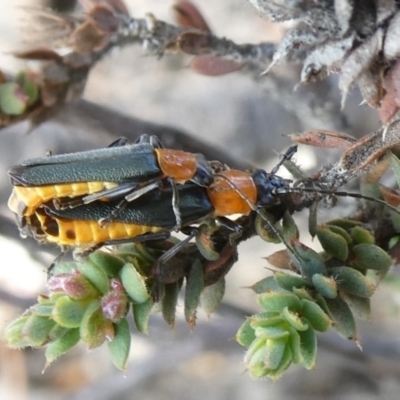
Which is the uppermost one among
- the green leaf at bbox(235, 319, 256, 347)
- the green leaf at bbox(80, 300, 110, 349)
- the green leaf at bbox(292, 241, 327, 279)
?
the green leaf at bbox(292, 241, 327, 279)

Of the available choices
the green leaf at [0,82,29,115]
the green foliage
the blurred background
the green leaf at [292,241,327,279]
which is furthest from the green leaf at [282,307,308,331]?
the blurred background

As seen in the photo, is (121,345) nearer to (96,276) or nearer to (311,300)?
(96,276)

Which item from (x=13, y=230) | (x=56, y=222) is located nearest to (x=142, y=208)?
(x=56, y=222)

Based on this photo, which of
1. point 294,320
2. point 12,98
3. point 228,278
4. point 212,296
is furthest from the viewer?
point 228,278

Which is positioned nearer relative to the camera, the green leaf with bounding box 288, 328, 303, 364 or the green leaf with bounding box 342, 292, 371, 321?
the green leaf with bounding box 288, 328, 303, 364

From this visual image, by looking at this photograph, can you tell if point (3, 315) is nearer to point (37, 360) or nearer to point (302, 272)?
point (37, 360)

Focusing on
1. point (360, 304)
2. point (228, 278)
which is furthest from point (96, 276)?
point (228, 278)

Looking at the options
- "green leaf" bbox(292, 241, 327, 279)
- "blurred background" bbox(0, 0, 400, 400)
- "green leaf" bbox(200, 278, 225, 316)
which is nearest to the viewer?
"green leaf" bbox(292, 241, 327, 279)

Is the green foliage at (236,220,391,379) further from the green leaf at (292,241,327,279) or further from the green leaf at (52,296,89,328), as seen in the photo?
the green leaf at (52,296,89,328)

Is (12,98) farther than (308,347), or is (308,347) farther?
(12,98)

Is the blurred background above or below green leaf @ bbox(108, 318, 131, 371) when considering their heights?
below
